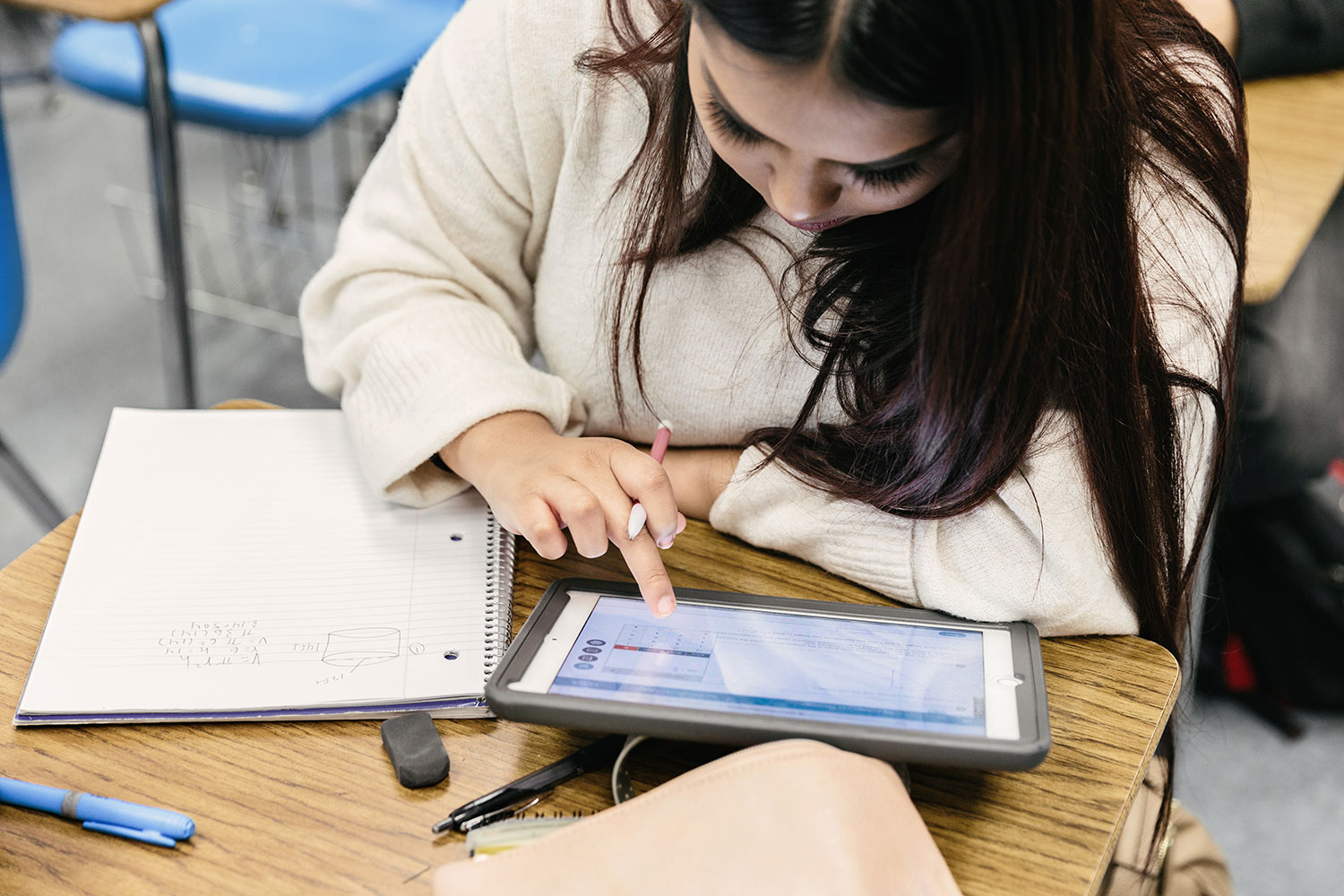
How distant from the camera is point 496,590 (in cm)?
69

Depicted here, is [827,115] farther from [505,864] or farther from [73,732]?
[73,732]

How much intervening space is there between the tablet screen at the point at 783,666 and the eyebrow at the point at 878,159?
0.25 m

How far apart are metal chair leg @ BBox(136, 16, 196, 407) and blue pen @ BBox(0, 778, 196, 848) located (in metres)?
1.10

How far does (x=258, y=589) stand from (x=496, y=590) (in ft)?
0.46

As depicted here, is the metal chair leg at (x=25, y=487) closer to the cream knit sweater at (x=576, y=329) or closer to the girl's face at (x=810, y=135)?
the cream knit sweater at (x=576, y=329)

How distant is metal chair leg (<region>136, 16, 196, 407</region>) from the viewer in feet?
4.70

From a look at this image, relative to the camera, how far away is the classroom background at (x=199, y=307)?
148 centimetres

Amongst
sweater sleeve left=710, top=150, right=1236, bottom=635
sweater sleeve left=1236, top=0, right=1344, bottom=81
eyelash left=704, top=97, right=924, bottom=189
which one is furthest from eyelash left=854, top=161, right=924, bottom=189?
sweater sleeve left=1236, top=0, right=1344, bottom=81

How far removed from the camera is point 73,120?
2.90m

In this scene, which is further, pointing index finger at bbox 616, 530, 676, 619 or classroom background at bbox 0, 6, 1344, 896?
classroom background at bbox 0, 6, 1344, 896

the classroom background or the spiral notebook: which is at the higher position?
the spiral notebook

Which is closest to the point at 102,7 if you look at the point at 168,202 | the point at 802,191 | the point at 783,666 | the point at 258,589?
the point at 168,202

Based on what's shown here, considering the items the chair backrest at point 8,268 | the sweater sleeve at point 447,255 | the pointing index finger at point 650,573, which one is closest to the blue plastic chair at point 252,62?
the chair backrest at point 8,268

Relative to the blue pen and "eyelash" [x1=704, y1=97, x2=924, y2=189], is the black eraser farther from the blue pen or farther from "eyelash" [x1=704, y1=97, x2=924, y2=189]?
"eyelash" [x1=704, y1=97, x2=924, y2=189]
